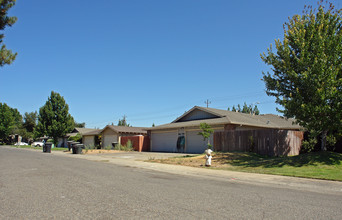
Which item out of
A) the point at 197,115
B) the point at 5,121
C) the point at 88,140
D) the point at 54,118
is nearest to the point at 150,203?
the point at 197,115

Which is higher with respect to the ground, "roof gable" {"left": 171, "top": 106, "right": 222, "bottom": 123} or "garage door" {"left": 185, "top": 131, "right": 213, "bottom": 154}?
"roof gable" {"left": 171, "top": 106, "right": 222, "bottom": 123}

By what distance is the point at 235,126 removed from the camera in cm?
2566

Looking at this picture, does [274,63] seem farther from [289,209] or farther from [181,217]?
[181,217]

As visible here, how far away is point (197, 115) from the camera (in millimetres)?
31094

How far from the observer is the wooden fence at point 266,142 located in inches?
752

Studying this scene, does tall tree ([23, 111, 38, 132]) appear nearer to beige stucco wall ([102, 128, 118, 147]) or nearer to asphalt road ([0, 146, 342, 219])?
beige stucco wall ([102, 128, 118, 147])

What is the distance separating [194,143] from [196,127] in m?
1.71

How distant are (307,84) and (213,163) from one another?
7007 millimetres

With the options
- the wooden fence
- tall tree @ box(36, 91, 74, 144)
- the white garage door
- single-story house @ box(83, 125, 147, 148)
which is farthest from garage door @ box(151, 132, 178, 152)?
tall tree @ box(36, 91, 74, 144)

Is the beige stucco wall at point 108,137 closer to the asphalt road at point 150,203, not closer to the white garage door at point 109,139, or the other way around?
the white garage door at point 109,139

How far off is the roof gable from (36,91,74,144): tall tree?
1067 inches

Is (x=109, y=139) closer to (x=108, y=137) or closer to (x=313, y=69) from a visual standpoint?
(x=108, y=137)

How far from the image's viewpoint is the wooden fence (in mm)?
19109

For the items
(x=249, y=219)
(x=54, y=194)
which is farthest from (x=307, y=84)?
(x=54, y=194)
